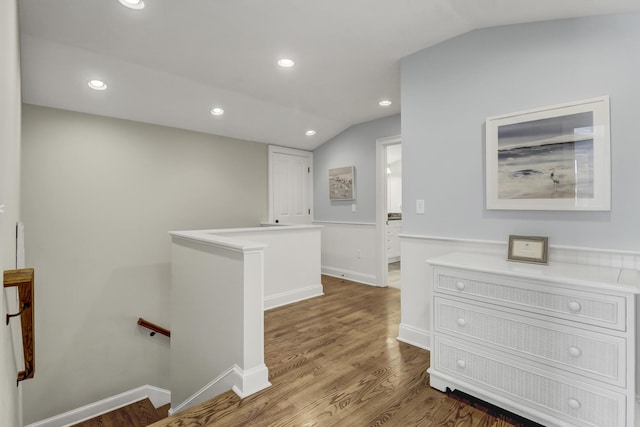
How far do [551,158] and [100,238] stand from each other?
4.43m

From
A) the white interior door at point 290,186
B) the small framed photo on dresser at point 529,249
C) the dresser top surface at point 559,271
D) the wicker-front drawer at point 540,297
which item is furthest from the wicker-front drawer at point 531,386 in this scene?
the white interior door at point 290,186

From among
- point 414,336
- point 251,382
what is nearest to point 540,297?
point 414,336

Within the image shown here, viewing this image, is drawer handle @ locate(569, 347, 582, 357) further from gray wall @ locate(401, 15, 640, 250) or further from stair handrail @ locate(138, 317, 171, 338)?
stair handrail @ locate(138, 317, 171, 338)

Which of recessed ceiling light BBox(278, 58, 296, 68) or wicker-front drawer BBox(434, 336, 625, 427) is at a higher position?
recessed ceiling light BBox(278, 58, 296, 68)

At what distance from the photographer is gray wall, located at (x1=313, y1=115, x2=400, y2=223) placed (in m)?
4.60

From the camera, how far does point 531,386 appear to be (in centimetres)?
163

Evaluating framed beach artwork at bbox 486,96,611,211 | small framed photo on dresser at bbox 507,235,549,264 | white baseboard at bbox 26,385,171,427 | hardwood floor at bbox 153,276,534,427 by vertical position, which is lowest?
white baseboard at bbox 26,385,171,427

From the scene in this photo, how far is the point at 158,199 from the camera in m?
4.02

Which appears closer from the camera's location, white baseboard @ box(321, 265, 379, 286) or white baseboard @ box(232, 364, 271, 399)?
white baseboard @ box(232, 364, 271, 399)

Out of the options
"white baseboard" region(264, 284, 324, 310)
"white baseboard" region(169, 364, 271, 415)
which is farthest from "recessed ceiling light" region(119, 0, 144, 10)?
"white baseboard" region(264, 284, 324, 310)

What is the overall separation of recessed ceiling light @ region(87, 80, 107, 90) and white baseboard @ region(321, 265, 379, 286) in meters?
3.93

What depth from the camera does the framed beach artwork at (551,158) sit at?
5.92 feet

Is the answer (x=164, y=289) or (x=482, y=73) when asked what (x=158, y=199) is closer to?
(x=164, y=289)

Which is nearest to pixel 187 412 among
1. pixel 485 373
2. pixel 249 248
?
pixel 249 248
